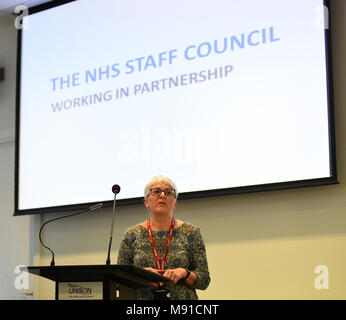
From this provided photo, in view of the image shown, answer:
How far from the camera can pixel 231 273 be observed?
4.69 metres

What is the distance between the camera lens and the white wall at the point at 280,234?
13.9 feet

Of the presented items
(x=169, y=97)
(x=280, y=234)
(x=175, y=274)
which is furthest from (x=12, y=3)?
(x=175, y=274)

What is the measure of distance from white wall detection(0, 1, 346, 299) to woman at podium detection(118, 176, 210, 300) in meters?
1.24

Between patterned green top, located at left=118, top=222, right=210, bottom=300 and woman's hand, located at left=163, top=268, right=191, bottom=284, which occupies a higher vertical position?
patterned green top, located at left=118, top=222, right=210, bottom=300

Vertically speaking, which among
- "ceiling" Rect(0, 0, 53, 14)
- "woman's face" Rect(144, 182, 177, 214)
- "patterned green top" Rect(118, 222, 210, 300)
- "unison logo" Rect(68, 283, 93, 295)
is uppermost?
"ceiling" Rect(0, 0, 53, 14)

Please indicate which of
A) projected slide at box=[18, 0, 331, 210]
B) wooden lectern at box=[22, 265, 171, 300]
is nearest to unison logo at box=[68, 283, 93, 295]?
wooden lectern at box=[22, 265, 171, 300]

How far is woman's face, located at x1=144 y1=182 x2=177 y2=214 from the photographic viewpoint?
3328 millimetres

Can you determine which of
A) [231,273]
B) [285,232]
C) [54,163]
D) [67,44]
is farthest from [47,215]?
[285,232]

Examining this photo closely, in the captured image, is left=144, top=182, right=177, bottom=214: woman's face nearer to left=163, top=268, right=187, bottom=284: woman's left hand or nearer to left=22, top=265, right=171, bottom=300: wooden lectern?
left=163, top=268, right=187, bottom=284: woman's left hand

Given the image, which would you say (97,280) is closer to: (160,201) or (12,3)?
(160,201)

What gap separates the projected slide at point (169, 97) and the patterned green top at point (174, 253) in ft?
4.00

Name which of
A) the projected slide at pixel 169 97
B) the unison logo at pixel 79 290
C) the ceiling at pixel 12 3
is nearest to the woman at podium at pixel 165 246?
the unison logo at pixel 79 290

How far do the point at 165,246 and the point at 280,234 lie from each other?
138 centimetres

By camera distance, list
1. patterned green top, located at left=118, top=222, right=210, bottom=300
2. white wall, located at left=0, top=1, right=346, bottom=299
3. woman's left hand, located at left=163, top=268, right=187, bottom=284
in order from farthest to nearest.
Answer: white wall, located at left=0, top=1, right=346, bottom=299 < patterned green top, located at left=118, top=222, right=210, bottom=300 < woman's left hand, located at left=163, top=268, right=187, bottom=284
